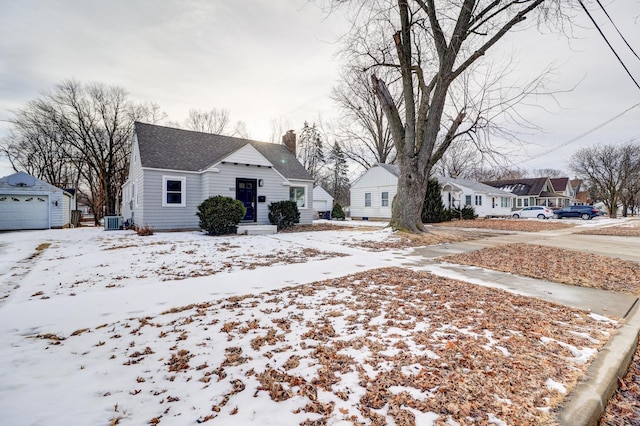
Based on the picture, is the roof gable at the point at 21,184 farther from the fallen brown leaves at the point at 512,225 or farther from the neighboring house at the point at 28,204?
the fallen brown leaves at the point at 512,225

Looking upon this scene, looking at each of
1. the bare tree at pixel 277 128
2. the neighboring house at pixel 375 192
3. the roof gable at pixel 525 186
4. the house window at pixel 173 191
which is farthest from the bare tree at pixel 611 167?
the house window at pixel 173 191

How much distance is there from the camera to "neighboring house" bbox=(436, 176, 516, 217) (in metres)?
25.7

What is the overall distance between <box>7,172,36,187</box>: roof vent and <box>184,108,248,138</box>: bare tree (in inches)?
732

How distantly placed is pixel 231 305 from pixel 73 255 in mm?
6479

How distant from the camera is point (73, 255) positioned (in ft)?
23.9

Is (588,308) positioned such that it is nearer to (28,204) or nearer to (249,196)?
(249,196)

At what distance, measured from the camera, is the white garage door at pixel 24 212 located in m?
14.7

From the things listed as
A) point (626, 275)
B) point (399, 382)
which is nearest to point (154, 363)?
point (399, 382)

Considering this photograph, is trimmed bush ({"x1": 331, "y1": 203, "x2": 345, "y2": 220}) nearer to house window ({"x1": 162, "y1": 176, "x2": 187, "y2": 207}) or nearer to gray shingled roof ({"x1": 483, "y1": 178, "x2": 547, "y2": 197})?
house window ({"x1": 162, "y1": 176, "x2": 187, "y2": 207})

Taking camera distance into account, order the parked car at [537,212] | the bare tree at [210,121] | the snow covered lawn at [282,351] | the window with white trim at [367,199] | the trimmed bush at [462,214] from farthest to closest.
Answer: the bare tree at [210,121]
the parked car at [537,212]
the window with white trim at [367,199]
the trimmed bush at [462,214]
the snow covered lawn at [282,351]

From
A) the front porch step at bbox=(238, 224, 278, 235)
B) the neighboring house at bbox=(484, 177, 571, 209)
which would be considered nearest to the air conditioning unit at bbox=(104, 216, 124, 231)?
the front porch step at bbox=(238, 224, 278, 235)

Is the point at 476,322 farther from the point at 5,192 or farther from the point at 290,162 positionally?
the point at 5,192

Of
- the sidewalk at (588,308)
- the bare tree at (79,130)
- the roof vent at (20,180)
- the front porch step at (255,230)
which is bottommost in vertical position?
the sidewalk at (588,308)

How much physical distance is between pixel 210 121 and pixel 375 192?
863 inches
